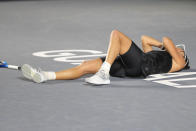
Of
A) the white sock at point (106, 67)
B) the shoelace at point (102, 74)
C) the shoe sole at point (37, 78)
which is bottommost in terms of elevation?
the shoe sole at point (37, 78)

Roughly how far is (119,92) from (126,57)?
0.49 metres

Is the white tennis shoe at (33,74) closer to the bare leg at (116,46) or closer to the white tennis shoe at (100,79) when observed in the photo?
the white tennis shoe at (100,79)

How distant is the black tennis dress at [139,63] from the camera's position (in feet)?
18.0

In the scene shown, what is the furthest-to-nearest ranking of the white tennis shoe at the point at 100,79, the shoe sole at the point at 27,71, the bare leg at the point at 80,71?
the bare leg at the point at 80,71
the shoe sole at the point at 27,71
the white tennis shoe at the point at 100,79

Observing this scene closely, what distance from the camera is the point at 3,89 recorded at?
5242mm

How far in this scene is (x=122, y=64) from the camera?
5574 mm

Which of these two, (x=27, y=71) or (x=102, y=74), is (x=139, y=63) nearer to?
(x=102, y=74)

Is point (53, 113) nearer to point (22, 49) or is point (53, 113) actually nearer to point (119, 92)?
point (119, 92)

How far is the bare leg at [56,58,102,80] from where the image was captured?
551cm

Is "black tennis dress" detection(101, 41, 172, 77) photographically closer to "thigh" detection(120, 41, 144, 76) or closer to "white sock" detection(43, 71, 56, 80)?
"thigh" detection(120, 41, 144, 76)

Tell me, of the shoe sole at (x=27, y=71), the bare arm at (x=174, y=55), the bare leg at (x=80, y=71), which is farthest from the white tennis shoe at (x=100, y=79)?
the bare arm at (x=174, y=55)

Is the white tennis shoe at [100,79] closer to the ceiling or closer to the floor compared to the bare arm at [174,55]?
closer to the floor

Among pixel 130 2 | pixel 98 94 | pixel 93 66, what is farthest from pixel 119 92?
pixel 130 2

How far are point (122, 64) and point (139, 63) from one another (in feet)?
0.61
